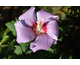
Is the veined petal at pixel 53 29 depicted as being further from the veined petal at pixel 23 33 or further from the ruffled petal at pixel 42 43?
the veined petal at pixel 23 33

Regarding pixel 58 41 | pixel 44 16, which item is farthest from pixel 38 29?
pixel 58 41

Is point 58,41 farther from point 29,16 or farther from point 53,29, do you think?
point 29,16

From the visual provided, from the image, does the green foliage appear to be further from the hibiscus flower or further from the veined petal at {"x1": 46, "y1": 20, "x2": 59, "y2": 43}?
Result: the veined petal at {"x1": 46, "y1": 20, "x2": 59, "y2": 43}

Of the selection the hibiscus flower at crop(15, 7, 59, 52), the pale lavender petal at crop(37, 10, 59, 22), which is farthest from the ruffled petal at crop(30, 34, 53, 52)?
the pale lavender petal at crop(37, 10, 59, 22)

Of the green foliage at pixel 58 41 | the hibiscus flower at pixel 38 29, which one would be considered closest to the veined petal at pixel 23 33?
the hibiscus flower at pixel 38 29

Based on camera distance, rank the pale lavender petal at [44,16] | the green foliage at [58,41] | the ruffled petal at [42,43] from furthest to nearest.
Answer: the green foliage at [58,41], the pale lavender petal at [44,16], the ruffled petal at [42,43]

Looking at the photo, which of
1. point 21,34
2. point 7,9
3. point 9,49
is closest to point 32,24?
point 21,34
